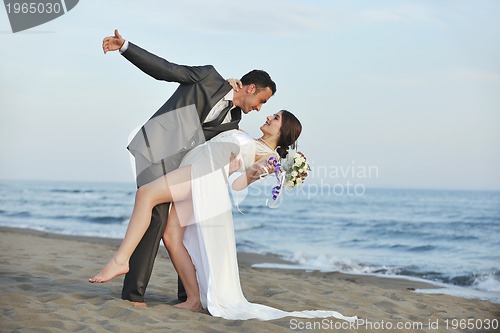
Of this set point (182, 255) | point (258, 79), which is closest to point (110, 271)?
point (182, 255)

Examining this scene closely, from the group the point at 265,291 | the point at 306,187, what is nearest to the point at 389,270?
the point at 265,291

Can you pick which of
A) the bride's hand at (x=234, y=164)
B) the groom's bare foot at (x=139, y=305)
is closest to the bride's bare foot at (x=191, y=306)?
the groom's bare foot at (x=139, y=305)

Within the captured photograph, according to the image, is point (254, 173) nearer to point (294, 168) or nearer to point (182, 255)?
point (294, 168)

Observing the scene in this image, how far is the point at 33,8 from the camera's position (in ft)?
18.6

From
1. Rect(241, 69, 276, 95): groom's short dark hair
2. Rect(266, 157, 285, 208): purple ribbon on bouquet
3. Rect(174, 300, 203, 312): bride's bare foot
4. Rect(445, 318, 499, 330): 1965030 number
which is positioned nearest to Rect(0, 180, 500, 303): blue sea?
Rect(266, 157, 285, 208): purple ribbon on bouquet

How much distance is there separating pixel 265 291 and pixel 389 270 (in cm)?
502

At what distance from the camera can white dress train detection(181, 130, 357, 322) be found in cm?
467

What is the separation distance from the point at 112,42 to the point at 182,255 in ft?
5.09

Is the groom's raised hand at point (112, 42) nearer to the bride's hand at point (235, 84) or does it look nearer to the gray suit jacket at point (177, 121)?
the gray suit jacket at point (177, 121)

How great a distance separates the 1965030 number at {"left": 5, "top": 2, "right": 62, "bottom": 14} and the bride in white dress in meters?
1.77

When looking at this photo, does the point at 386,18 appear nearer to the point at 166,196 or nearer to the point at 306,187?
the point at 306,187

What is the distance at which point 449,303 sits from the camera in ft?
22.0

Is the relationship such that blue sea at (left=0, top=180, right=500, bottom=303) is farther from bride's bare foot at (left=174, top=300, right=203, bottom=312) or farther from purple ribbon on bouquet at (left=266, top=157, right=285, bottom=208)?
Result: bride's bare foot at (left=174, top=300, right=203, bottom=312)

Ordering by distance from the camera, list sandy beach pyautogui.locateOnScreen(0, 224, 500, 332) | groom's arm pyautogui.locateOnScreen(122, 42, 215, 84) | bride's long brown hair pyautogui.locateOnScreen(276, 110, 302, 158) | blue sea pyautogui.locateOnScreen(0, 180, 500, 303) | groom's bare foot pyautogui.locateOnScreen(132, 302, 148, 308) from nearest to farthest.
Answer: sandy beach pyautogui.locateOnScreen(0, 224, 500, 332), groom's arm pyautogui.locateOnScreen(122, 42, 215, 84), groom's bare foot pyautogui.locateOnScreen(132, 302, 148, 308), bride's long brown hair pyautogui.locateOnScreen(276, 110, 302, 158), blue sea pyautogui.locateOnScreen(0, 180, 500, 303)
